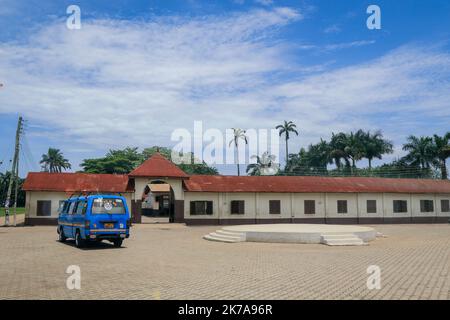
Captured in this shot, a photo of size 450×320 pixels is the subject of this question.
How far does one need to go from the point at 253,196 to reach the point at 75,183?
1448 centimetres

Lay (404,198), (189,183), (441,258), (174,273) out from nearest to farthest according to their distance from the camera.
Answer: (174,273), (441,258), (189,183), (404,198)

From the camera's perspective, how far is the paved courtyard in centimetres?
801

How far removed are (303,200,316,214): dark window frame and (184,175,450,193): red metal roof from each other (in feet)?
3.34

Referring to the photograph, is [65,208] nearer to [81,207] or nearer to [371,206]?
[81,207]

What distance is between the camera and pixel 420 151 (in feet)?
171

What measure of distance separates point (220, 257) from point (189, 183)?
20.8 m

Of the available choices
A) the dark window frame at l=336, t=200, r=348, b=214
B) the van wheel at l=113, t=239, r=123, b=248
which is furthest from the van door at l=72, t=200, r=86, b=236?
the dark window frame at l=336, t=200, r=348, b=214

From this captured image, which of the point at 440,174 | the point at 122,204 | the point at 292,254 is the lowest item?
the point at 292,254

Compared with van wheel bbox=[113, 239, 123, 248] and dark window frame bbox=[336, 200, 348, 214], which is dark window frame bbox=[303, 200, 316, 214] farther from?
van wheel bbox=[113, 239, 123, 248]

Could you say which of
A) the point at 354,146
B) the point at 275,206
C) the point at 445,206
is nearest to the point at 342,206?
the point at 275,206

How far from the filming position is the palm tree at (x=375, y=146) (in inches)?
2203
